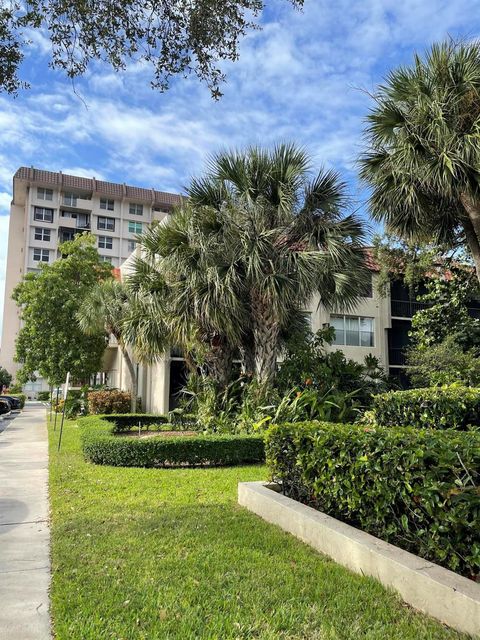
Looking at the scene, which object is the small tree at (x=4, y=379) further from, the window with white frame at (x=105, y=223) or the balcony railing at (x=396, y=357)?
the balcony railing at (x=396, y=357)

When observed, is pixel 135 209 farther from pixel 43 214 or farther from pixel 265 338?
pixel 265 338

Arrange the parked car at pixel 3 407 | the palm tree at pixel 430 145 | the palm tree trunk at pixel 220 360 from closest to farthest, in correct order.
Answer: the palm tree at pixel 430 145 < the palm tree trunk at pixel 220 360 < the parked car at pixel 3 407

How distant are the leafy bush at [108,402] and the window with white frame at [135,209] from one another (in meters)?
51.8

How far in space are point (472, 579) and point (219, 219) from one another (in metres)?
10.5

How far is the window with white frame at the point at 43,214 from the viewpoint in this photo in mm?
65438

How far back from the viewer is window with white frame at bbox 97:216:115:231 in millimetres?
68562

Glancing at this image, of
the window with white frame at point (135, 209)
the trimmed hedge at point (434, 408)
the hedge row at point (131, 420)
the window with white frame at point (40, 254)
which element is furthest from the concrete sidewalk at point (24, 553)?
the window with white frame at point (135, 209)

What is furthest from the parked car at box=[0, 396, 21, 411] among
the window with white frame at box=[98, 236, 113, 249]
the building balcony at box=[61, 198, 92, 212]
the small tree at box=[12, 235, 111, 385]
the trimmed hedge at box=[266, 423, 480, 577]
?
the trimmed hedge at box=[266, 423, 480, 577]

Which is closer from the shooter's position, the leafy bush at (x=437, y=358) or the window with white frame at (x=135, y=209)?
the leafy bush at (x=437, y=358)

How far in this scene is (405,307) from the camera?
31.4 meters

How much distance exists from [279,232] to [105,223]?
60196mm

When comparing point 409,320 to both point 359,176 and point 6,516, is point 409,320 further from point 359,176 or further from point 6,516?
point 6,516

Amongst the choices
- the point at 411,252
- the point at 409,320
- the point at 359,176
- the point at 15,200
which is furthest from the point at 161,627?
the point at 15,200

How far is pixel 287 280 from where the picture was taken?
11.9 m
